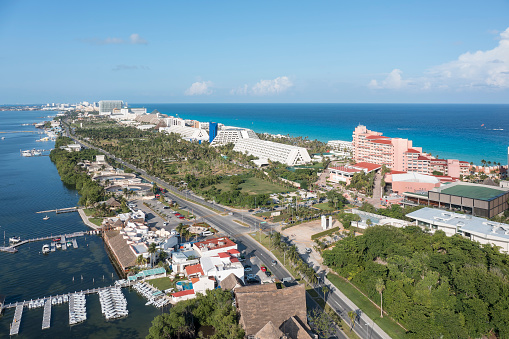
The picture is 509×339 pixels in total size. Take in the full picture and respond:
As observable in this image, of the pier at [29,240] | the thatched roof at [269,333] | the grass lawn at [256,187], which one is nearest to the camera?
the thatched roof at [269,333]

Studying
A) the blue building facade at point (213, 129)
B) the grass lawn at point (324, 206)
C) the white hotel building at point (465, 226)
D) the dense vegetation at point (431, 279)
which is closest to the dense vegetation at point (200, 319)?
the dense vegetation at point (431, 279)

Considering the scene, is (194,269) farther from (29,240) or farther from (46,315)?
(29,240)

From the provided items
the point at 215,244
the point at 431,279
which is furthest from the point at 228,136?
the point at 431,279

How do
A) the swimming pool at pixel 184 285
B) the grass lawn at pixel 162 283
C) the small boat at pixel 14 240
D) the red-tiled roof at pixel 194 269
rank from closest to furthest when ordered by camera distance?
1. the swimming pool at pixel 184 285
2. the grass lawn at pixel 162 283
3. the red-tiled roof at pixel 194 269
4. the small boat at pixel 14 240

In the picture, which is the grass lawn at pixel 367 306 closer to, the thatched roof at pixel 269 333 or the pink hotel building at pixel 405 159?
the thatched roof at pixel 269 333

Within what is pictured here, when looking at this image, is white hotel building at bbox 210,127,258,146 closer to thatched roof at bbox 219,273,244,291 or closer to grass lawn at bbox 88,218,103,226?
grass lawn at bbox 88,218,103,226

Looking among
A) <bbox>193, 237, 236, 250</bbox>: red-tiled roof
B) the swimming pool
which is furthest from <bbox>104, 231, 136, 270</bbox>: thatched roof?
<bbox>193, 237, 236, 250</bbox>: red-tiled roof
